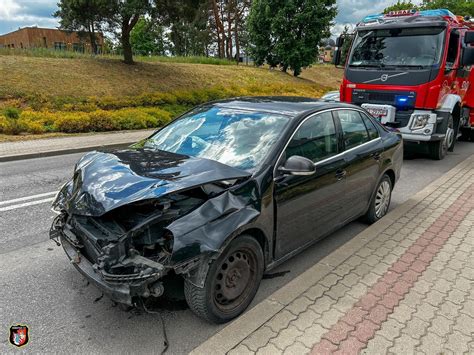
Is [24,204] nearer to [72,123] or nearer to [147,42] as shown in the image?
[72,123]

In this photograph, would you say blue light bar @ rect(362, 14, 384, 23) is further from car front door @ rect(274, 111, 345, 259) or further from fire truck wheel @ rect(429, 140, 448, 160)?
car front door @ rect(274, 111, 345, 259)

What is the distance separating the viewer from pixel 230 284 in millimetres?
2795

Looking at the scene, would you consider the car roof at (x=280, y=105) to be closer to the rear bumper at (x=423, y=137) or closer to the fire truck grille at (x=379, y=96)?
the fire truck grille at (x=379, y=96)

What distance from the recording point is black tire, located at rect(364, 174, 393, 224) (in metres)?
4.69

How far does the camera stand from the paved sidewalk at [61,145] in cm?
897

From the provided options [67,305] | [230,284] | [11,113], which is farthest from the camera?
[11,113]

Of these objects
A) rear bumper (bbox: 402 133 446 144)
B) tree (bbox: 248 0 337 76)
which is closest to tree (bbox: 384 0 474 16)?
tree (bbox: 248 0 337 76)

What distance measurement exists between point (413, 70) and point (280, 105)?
5385 millimetres

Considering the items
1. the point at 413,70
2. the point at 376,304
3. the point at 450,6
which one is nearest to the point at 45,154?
the point at 376,304

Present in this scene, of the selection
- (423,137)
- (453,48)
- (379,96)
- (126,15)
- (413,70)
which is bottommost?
(423,137)

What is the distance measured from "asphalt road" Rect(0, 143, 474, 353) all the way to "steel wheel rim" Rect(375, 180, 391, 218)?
0.32 metres

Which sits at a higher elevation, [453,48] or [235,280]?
[453,48]

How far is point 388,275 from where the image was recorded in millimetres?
3469

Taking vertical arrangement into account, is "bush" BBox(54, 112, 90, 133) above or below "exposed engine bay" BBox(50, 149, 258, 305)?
below
